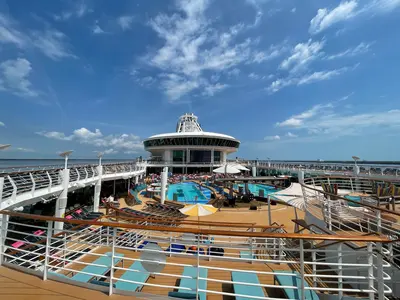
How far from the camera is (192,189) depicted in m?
22.2

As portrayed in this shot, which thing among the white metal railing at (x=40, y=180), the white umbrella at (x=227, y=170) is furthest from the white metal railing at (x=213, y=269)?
the white umbrella at (x=227, y=170)

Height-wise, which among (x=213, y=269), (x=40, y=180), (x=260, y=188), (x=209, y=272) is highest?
(x=40, y=180)

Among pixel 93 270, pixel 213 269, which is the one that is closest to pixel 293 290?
pixel 213 269

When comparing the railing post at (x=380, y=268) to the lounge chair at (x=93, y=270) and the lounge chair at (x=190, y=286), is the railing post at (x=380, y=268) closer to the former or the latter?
the lounge chair at (x=190, y=286)

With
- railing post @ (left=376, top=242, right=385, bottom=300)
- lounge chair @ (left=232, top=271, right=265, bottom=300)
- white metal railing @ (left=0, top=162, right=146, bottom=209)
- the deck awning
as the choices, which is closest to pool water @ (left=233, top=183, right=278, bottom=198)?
the deck awning

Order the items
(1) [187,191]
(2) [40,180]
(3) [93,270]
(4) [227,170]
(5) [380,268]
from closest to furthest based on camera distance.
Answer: (5) [380,268] → (3) [93,270] → (2) [40,180] → (4) [227,170] → (1) [187,191]

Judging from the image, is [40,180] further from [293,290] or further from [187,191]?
[187,191]

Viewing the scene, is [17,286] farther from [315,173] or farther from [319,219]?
[315,173]

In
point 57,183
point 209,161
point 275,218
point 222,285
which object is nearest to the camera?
point 222,285

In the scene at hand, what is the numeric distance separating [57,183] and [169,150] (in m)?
28.7

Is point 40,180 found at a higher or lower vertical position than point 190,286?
higher

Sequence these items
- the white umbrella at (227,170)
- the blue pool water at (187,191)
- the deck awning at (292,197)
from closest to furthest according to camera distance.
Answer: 1. the deck awning at (292,197)
2. the white umbrella at (227,170)
3. the blue pool water at (187,191)

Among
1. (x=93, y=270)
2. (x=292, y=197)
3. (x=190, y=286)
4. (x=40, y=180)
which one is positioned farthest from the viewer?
(x=40, y=180)

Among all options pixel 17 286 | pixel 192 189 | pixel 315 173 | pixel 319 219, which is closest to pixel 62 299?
pixel 17 286
